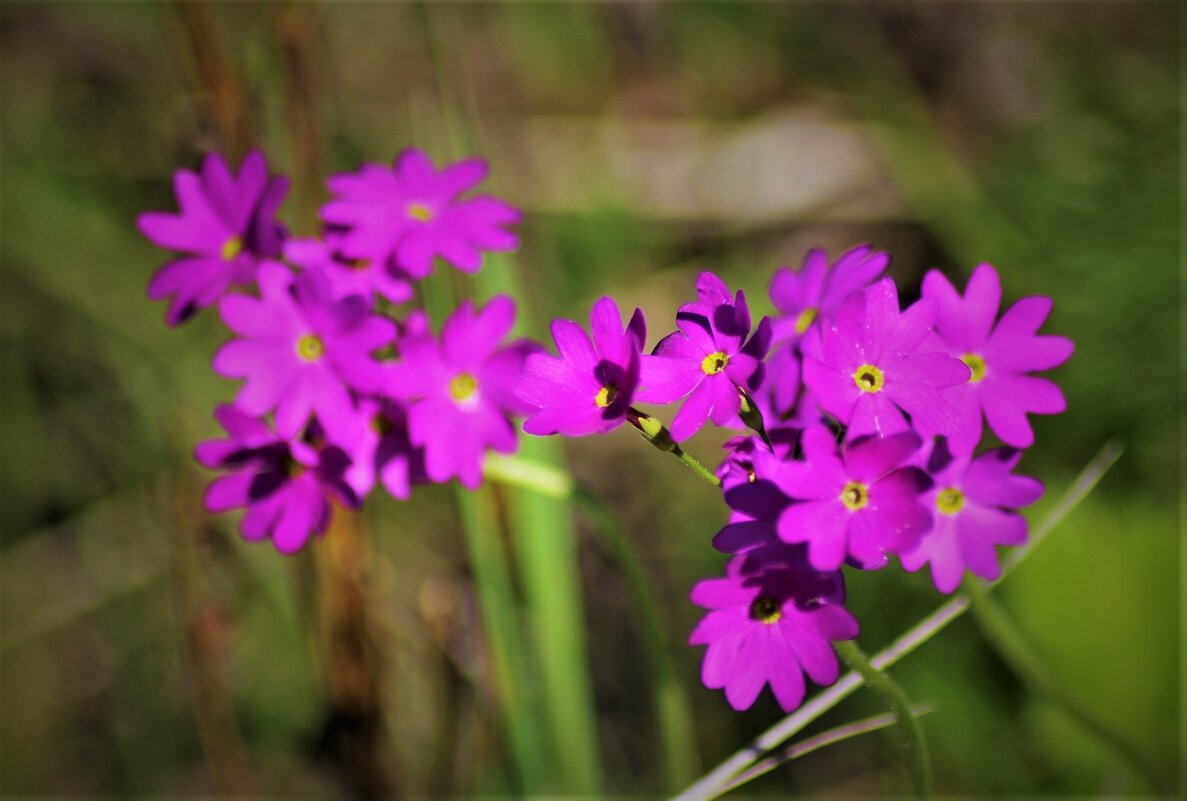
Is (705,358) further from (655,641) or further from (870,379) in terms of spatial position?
(655,641)

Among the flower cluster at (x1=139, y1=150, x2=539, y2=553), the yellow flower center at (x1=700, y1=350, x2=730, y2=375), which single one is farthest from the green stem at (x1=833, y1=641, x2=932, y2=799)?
the flower cluster at (x1=139, y1=150, x2=539, y2=553)

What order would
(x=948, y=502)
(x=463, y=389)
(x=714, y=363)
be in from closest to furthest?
1. (x=714, y=363)
2. (x=948, y=502)
3. (x=463, y=389)

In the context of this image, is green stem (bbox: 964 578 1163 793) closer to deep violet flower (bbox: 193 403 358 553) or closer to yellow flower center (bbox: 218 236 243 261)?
deep violet flower (bbox: 193 403 358 553)

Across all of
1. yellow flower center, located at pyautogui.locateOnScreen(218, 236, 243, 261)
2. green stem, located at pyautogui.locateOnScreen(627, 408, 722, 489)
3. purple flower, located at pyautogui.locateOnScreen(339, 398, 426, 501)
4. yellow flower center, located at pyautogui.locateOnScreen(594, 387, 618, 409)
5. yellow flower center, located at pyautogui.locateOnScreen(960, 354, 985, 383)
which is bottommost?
green stem, located at pyautogui.locateOnScreen(627, 408, 722, 489)

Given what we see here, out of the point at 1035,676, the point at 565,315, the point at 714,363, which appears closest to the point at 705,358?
the point at 714,363

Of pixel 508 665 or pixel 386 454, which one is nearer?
pixel 386 454

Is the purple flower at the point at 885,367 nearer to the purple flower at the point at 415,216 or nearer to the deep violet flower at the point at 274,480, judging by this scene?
the purple flower at the point at 415,216

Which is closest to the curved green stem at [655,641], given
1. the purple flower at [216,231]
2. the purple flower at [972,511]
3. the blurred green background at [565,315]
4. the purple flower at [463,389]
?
the blurred green background at [565,315]

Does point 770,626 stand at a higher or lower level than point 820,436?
lower
